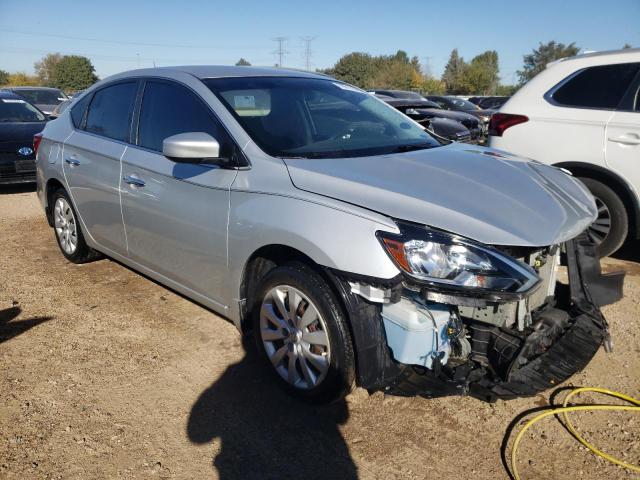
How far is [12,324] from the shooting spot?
13.0 feet

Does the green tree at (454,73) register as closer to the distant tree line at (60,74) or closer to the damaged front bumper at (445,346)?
the distant tree line at (60,74)

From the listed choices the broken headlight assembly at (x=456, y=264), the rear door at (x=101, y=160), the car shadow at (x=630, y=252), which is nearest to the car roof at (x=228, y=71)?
the rear door at (x=101, y=160)

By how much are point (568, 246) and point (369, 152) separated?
1234mm

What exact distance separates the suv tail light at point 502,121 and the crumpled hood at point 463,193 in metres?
2.20

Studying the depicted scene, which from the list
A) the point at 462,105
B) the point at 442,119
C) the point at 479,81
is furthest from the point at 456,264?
the point at 479,81

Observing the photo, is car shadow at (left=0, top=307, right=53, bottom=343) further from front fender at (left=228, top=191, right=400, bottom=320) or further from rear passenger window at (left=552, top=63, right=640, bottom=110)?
rear passenger window at (left=552, top=63, right=640, bottom=110)

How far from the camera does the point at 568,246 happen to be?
9.91ft

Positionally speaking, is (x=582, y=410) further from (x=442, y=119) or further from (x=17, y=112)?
(x=17, y=112)

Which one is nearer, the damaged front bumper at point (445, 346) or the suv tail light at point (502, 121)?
the damaged front bumper at point (445, 346)

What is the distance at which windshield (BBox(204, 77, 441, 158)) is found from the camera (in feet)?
10.2

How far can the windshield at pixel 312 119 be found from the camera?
3109 millimetres

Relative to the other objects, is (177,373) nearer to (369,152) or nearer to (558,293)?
(369,152)

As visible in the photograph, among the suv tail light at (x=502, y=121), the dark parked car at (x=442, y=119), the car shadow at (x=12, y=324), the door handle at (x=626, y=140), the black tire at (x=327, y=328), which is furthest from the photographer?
the suv tail light at (x=502, y=121)

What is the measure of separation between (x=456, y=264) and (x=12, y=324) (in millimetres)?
3317
